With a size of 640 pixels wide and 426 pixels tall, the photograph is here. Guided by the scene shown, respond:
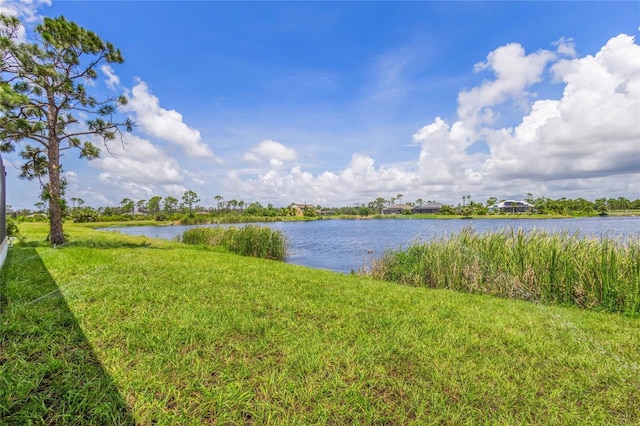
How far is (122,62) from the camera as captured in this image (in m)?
12.4

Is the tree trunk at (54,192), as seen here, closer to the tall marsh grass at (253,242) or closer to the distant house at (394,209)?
the tall marsh grass at (253,242)

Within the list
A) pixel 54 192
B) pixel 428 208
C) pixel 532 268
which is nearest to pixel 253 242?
pixel 54 192

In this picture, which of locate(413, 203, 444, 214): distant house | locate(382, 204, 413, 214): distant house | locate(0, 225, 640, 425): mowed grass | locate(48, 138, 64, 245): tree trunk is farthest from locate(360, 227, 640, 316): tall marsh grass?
locate(382, 204, 413, 214): distant house

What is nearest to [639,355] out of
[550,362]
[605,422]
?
[550,362]

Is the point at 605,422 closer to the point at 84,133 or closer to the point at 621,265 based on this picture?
the point at 621,265

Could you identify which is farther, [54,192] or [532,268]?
[54,192]

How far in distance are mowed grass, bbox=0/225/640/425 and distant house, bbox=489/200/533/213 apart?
98.9 m

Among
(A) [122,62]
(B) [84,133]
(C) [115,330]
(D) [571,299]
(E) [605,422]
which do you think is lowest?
(D) [571,299]

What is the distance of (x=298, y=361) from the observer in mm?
3197

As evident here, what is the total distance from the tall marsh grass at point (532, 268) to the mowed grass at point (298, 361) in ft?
5.09

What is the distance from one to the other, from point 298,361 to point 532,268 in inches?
276

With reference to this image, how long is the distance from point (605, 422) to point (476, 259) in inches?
248

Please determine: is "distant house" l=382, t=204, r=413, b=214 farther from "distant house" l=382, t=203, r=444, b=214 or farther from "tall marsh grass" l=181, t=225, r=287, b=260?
"tall marsh grass" l=181, t=225, r=287, b=260

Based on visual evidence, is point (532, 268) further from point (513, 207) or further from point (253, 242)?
point (513, 207)
